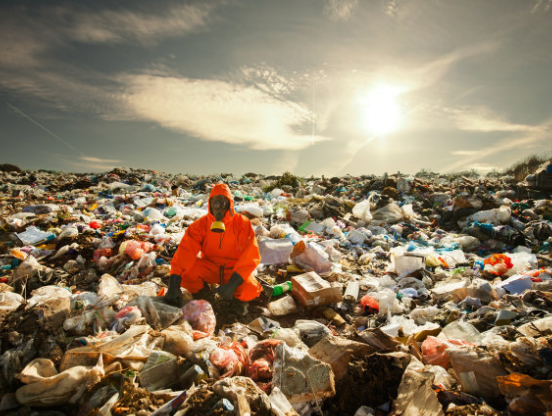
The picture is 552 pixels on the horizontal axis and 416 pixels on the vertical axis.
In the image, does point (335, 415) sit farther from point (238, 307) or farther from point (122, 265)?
point (122, 265)

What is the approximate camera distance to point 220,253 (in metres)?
3.27

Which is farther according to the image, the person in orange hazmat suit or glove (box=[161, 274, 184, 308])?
the person in orange hazmat suit

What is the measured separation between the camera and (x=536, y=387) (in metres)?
1.53

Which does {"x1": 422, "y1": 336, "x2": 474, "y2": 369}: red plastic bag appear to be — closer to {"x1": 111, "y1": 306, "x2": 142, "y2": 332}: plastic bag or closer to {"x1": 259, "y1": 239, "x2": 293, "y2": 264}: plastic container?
{"x1": 111, "y1": 306, "x2": 142, "y2": 332}: plastic bag

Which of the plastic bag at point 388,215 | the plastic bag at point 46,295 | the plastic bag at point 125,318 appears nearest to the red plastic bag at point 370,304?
the plastic bag at point 125,318

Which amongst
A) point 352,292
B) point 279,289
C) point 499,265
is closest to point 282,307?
point 279,289

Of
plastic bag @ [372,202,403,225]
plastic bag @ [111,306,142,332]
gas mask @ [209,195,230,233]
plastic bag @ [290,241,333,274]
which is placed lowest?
plastic bag @ [111,306,142,332]

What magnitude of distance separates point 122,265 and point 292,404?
3.52 meters

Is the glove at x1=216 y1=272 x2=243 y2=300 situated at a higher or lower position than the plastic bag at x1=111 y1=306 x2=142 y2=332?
higher

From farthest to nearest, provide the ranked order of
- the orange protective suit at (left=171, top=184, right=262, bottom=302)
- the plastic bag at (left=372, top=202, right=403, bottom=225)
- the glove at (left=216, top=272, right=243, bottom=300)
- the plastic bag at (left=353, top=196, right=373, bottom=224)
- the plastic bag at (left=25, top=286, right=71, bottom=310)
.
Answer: the plastic bag at (left=353, top=196, right=373, bottom=224), the plastic bag at (left=372, top=202, right=403, bottom=225), the orange protective suit at (left=171, top=184, right=262, bottom=302), the glove at (left=216, top=272, right=243, bottom=300), the plastic bag at (left=25, top=286, right=71, bottom=310)

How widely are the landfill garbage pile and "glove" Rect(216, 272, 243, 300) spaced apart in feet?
0.94

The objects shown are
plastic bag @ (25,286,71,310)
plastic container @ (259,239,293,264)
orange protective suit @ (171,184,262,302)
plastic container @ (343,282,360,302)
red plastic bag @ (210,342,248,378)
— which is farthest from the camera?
plastic container @ (259,239,293,264)

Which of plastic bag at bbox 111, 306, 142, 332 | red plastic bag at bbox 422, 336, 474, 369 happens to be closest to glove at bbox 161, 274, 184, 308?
plastic bag at bbox 111, 306, 142, 332

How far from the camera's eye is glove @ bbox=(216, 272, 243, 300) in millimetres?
2895
